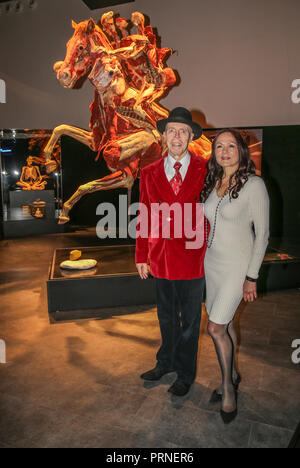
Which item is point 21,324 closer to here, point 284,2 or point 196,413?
point 196,413

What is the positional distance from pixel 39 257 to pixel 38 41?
A: 390cm

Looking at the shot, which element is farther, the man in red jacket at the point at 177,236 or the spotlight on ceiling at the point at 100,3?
the spotlight on ceiling at the point at 100,3

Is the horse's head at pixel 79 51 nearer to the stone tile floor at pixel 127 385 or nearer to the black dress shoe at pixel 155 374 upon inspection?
the stone tile floor at pixel 127 385

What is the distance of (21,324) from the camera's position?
11.1 ft

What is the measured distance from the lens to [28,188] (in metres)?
8.46

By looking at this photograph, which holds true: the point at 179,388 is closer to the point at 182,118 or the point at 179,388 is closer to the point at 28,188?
the point at 182,118

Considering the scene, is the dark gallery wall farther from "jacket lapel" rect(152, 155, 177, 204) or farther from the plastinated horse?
"jacket lapel" rect(152, 155, 177, 204)

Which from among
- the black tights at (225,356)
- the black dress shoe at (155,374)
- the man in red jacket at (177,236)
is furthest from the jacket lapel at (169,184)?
the black dress shoe at (155,374)

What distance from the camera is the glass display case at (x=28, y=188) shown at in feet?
26.3

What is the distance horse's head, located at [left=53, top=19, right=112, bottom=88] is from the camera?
365cm

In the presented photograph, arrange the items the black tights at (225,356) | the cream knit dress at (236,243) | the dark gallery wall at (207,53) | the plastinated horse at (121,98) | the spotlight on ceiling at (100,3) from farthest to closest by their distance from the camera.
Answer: the spotlight on ceiling at (100,3), the dark gallery wall at (207,53), the plastinated horse at (121,98), the black tights at (225,356), the cream knit dress at (236,243)

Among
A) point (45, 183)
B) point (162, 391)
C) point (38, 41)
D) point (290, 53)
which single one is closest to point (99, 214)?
point (45, 183)

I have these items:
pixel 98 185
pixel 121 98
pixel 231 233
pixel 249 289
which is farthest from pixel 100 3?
pixel 249 289

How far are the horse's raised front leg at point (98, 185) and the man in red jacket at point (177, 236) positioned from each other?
6.15ft
